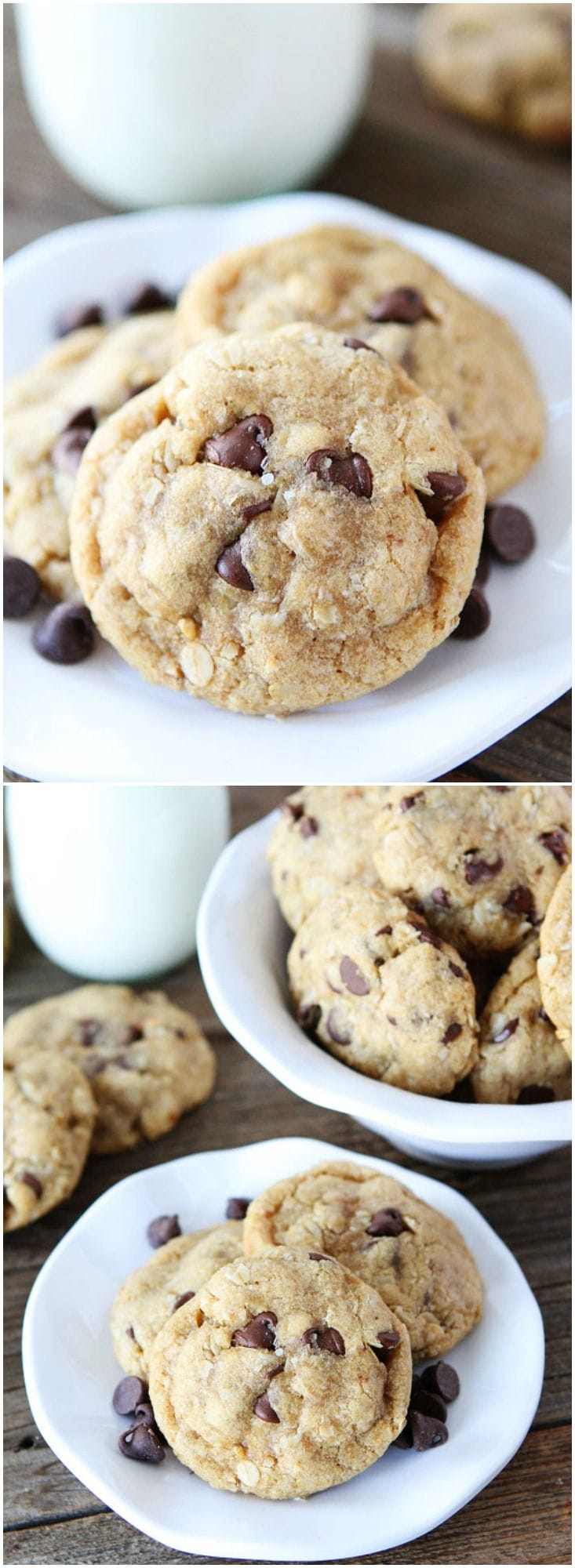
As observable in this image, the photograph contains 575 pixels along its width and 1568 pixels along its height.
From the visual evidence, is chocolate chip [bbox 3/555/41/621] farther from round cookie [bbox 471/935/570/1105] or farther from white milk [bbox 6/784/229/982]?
round cookie [bbox 471/935/570/1105]

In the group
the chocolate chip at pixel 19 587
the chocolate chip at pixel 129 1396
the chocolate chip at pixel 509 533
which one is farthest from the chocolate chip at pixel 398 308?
the chocolate chip at pixel 129 1396

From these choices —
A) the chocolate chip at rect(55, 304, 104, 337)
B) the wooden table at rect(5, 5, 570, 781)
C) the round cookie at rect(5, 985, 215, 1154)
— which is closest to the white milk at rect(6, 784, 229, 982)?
the round cookie at rect(5, 985, 215, 1154)

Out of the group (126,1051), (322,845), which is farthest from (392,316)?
(126,1051)

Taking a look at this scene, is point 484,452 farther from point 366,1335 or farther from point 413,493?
point 366,1335

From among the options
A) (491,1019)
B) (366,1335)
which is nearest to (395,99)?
(491,1019)

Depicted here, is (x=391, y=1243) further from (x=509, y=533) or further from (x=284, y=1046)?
(x=509, y=533)

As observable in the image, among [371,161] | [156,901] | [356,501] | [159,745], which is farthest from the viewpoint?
[371,161]
